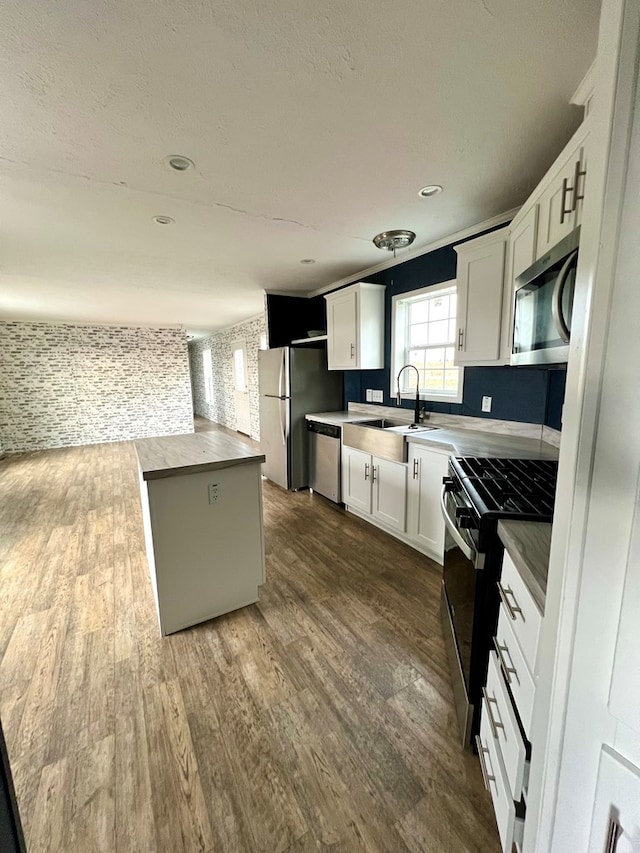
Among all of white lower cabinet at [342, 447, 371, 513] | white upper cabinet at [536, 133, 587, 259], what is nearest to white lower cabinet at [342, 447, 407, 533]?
white lower cabinet at [342, 447, 371, 513]

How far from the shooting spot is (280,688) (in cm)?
158

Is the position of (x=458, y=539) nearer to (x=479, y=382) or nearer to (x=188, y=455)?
(x=188, y=455)

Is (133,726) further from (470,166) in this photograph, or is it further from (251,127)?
(470,166)

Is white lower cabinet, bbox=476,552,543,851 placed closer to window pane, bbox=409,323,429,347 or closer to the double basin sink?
the double basin sink

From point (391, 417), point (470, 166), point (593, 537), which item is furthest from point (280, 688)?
point (470, 166)

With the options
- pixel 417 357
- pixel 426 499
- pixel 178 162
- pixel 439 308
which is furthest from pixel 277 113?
pixel 426 499

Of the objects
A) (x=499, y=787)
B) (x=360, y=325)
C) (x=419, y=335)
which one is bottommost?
(x=499, y=787)

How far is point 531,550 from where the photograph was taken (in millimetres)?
958

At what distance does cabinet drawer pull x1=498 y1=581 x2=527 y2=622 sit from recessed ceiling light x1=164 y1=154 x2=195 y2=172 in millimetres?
2383

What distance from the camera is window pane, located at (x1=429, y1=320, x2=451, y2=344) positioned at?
3.02m

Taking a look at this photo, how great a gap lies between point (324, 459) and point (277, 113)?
9.55 ft

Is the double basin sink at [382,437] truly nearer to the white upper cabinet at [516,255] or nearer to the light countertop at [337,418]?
the light countertop at [337,418]

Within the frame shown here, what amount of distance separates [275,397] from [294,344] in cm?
84

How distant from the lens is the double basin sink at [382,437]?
2.67 m
